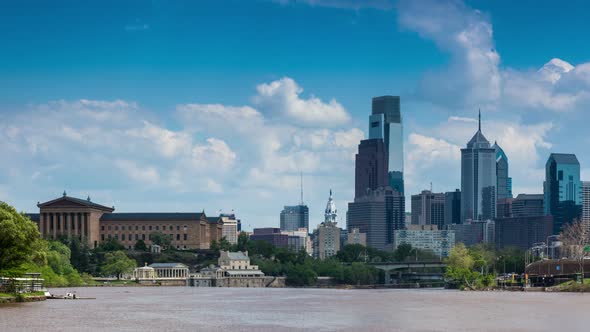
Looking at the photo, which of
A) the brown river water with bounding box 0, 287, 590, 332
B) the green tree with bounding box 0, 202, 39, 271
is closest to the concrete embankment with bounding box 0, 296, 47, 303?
the brown river water with bounding box 0, 287, 590, 332

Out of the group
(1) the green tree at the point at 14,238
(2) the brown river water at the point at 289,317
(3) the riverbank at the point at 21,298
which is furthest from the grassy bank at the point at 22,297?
(1) the green tree at the point at 14,238

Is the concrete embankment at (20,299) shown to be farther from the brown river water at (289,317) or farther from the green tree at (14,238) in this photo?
the green tree at (14,238)

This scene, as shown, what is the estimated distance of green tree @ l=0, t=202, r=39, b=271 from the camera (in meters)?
127

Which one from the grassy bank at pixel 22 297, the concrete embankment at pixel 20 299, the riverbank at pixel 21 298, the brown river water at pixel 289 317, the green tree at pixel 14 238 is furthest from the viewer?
the green tree at pixel 14 238

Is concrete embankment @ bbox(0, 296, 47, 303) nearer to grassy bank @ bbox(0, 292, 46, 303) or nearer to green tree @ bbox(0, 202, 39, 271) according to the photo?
grassy bank @ bbox(0, 292, 46, 303)

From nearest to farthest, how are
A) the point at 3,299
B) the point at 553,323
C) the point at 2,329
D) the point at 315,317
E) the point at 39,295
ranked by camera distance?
the point at 2,329 → the point at 553,323 → the point at 315,317 → the point at 3,299 → the point at 39,295

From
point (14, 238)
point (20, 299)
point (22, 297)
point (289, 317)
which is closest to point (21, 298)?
point (20, 299)

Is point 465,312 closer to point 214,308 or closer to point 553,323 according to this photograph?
point 553,323

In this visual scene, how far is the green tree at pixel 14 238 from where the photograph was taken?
127 m

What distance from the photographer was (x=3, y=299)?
407 feet

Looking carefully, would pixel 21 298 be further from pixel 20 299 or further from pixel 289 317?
pixel 289 317

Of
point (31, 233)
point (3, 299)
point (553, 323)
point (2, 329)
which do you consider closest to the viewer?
point (2, 329)

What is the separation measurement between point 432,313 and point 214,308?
28006mm

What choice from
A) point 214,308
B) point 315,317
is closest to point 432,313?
point 315,317
